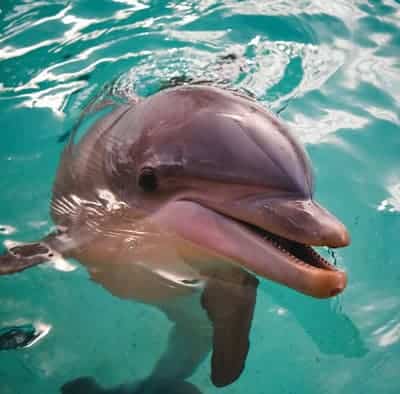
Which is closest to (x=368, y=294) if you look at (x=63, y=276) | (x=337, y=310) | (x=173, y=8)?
(x=337, y=310)

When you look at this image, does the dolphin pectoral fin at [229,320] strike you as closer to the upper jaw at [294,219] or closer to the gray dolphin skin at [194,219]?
the gray dolphin skin at [194,219]

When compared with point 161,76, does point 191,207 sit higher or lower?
higher

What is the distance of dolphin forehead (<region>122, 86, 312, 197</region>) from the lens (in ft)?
10.2

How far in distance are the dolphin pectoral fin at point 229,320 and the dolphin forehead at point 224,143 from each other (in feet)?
3.39

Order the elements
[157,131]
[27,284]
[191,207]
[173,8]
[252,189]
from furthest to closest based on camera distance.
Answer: [173,8] → [27,284] → [157,131] → [191,207] → [252,189]

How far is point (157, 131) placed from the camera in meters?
3.65

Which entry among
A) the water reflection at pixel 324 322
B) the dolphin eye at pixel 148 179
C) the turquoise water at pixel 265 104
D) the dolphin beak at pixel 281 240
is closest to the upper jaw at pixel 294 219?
the dolphin beak at pixel 281 240

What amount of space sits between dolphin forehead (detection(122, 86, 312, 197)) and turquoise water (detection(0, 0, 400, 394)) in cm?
161

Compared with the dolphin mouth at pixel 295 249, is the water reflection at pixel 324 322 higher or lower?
lower

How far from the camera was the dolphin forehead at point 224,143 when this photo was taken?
3.12 metres

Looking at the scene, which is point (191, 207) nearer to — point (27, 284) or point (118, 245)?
point (118, 245)

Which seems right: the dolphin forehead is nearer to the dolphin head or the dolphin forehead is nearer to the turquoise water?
the dolphin head

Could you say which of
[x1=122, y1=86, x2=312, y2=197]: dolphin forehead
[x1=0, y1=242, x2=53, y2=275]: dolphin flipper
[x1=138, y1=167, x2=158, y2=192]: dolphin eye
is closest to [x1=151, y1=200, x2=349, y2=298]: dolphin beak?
[x1=122, y1=86, x2=312, y2=197]: dolphin forehead

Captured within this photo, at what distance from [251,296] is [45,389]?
1.62 meters
